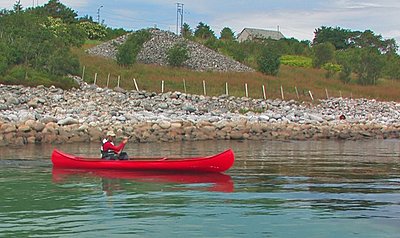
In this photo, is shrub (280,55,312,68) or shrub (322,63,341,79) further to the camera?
shrub (280,55,312,68)

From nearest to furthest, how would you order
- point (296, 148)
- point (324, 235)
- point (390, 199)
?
1. point (324, 235)
2. point (390, 199)
3. point (296, 148)

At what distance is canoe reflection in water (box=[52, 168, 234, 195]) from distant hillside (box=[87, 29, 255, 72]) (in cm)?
3140

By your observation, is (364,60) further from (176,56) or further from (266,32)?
(266,32)

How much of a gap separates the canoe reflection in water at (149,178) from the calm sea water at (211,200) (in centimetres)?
3

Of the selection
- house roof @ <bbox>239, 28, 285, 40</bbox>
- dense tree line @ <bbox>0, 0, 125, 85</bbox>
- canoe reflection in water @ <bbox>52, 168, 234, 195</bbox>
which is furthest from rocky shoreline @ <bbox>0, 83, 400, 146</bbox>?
house roof @ <bbox>239, 28, 285, 40</bbox>

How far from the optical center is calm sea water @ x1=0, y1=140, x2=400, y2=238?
12.0 meters

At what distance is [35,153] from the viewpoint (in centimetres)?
2353

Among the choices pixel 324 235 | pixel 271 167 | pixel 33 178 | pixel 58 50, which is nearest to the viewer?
pixel 324 235

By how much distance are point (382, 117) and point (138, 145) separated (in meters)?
16.1

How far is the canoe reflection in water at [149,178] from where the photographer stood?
54.6 ft

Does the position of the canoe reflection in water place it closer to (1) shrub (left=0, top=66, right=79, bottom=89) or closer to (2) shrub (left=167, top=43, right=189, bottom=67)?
(1) shrub (left=0, top=66, right=79, bottom=89)

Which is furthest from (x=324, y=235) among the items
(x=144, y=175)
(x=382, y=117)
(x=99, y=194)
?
(x=382, y=117)

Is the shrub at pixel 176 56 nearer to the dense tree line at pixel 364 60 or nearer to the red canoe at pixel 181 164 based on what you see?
the dense tree line at pixel 364 60

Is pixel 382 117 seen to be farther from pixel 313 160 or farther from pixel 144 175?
pixel 144 175
